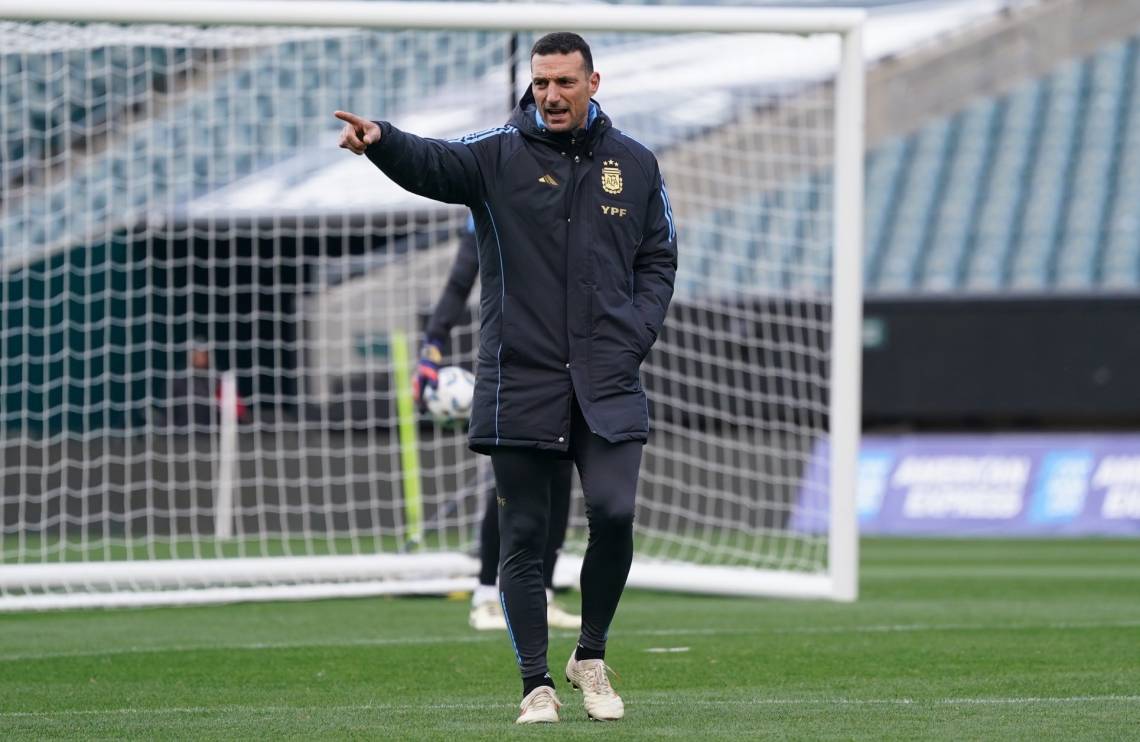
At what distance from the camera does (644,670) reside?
6195 millimetres

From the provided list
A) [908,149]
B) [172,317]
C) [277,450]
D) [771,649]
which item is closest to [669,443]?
[277,450]

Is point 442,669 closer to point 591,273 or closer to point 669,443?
point 591,273

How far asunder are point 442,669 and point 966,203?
61.7ft

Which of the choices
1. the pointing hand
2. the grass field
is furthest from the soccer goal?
the pointing hand

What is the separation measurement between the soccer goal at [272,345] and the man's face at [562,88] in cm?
504

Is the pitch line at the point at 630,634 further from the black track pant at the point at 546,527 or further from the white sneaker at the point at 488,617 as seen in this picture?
the black track pant at the point at 546,527

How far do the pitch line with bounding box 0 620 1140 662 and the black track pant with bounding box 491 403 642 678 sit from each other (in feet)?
7.45

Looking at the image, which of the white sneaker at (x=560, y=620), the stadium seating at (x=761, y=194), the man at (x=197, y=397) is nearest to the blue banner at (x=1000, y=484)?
the stadium seating at (x=761, y=194)

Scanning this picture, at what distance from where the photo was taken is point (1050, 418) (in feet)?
55.1

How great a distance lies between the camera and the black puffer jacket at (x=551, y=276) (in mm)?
4859

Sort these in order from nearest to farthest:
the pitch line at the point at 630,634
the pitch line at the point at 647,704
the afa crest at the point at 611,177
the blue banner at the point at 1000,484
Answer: the afa crest at the point at 611,177, the pitch line at the point at 647,704, the pitch line at the point at 630,634, the blue banner at the point at 1000,484

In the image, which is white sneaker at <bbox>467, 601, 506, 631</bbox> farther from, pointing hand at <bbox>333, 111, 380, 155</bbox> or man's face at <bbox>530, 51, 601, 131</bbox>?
pointing hand at <bbox>333, 111, 380, 155</bbox>


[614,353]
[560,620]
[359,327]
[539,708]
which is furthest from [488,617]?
[359,327]

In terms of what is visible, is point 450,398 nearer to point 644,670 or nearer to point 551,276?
point 644,670
